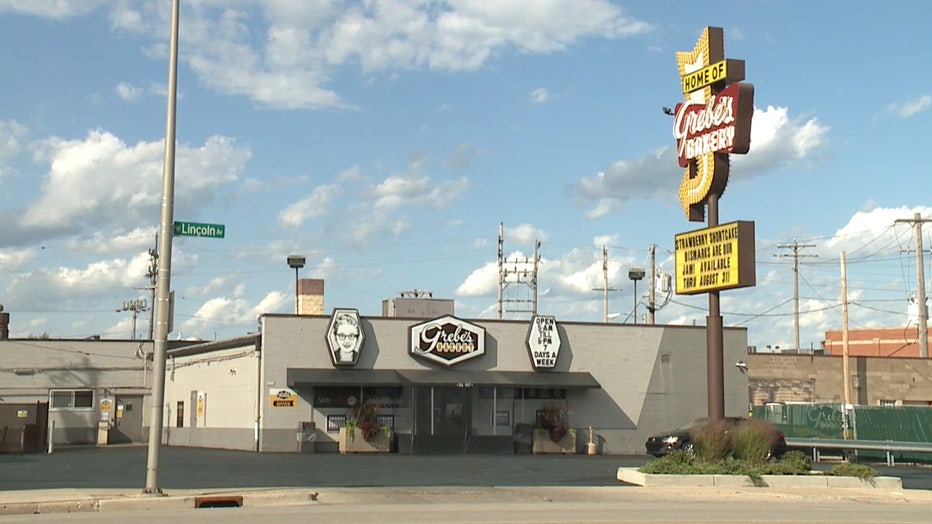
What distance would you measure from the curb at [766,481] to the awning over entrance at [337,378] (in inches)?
579

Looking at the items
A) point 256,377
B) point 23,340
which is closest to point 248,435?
point 256,377

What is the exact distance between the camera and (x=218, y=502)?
59.6 ft

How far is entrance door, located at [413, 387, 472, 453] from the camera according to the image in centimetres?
3800

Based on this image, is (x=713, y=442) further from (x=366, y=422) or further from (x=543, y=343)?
(x=543, y=343)

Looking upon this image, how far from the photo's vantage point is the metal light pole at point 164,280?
1841 centimetres

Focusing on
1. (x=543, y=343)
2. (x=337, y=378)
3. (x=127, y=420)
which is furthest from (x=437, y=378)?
(x=127, y=420)

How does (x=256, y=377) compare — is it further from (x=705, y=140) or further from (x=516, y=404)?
(x=705, y=140)

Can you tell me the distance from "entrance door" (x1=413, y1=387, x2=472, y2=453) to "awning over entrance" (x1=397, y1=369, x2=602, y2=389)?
17.7 inches

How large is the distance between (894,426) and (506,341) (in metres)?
14.2

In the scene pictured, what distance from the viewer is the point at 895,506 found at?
20.4 metres

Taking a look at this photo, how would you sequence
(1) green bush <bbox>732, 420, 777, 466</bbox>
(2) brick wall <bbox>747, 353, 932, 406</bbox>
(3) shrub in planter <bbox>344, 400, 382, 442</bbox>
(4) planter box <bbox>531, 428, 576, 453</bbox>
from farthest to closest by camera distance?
(2) brick wall <bbox>747, 353, 932, 406</bbox>, (4) planter box <bbox>531, 428, 576, 453</bbox>, (3) shrub in planter <bbox>344, 400, 382, 442</bbox>, (1) green bush <bbox>732, 420, 777, 466</bbox>

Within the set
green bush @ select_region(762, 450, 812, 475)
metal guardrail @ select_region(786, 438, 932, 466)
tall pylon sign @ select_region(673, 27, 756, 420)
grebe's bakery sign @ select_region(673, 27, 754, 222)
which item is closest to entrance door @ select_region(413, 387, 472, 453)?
metal guardrail @ select_region(786, 438, 932, 466)

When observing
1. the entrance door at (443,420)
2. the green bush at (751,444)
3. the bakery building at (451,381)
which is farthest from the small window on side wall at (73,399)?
the green bush at (751,444)

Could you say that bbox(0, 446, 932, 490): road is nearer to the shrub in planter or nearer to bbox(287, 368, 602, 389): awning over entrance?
the shrub in planter
